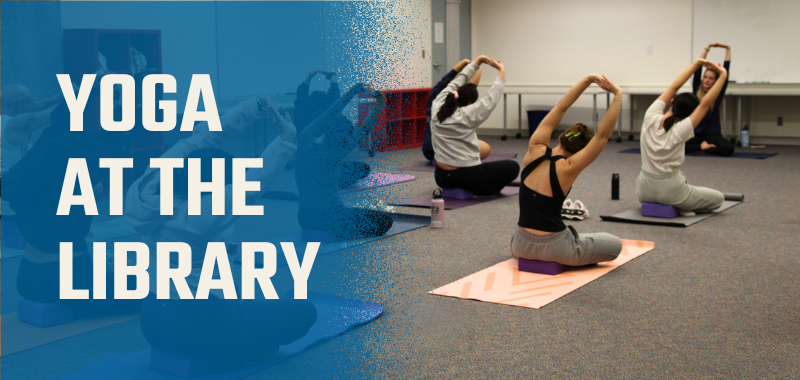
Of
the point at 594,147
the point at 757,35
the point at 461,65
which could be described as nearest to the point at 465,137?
the point at 461,65

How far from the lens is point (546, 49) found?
10.9 meters

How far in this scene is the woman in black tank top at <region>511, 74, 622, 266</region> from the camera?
11.6 feet

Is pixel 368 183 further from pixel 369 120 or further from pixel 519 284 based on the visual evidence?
pixel 519 284

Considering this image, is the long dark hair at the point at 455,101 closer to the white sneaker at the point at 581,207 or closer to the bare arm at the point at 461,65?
the bare arm at the point at 461,65

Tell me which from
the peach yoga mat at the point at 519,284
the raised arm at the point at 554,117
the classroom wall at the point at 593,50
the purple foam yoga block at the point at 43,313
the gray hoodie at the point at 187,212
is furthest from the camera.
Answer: the classroom wall at the point at 593,50

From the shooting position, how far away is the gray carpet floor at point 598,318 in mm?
2588

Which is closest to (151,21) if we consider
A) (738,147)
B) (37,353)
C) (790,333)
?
(37,353)

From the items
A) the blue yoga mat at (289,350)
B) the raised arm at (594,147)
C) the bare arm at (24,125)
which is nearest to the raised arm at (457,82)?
the raised arm at (594,147)

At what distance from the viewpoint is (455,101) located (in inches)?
225

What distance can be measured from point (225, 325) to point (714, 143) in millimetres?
7130

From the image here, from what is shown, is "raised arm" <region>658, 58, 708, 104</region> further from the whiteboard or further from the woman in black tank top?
the whiteboard

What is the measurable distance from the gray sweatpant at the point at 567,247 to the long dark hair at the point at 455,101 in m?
2.12

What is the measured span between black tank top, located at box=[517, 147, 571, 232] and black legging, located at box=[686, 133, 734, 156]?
208 inches

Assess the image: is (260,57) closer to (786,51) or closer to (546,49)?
(546,49)
